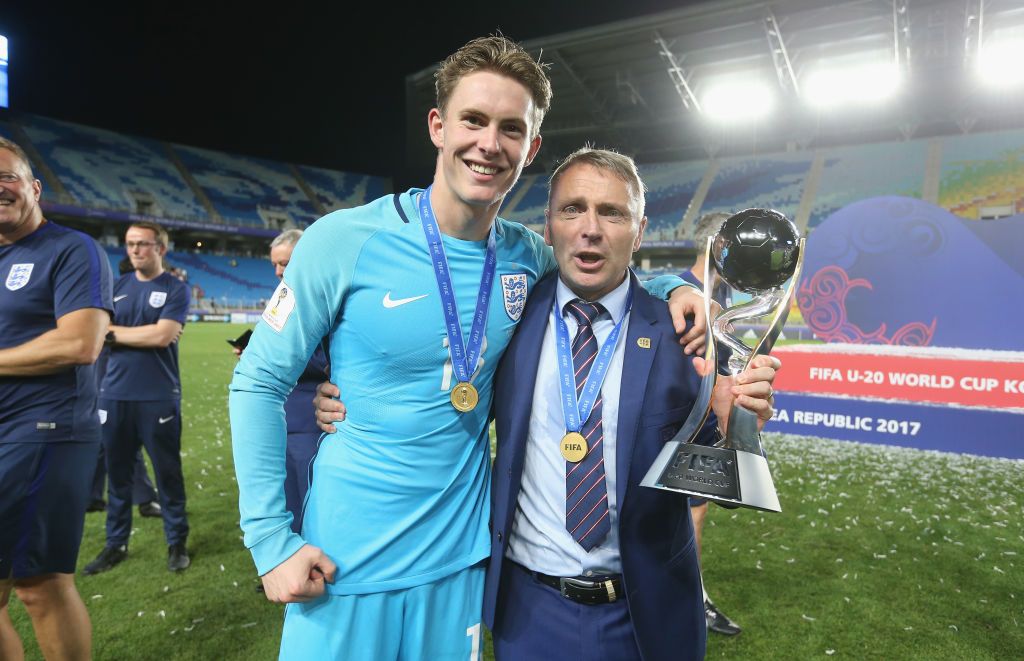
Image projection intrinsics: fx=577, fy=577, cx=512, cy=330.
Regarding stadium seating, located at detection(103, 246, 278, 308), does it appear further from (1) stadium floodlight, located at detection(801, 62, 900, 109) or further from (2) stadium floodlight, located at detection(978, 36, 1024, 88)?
(2) stadium floodlight, located at detection(978, 36, 1024, 88)

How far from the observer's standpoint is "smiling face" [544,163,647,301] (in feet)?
5.31

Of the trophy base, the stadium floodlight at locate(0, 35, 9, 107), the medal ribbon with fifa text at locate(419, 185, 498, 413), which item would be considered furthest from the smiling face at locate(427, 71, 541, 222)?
the stadium floodlight at locate(0, 35, 9, 107)

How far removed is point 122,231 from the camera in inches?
1345

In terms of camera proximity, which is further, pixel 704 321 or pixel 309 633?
pixel 704 321

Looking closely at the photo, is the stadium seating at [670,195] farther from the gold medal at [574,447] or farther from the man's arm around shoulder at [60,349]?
the gold medal at [574,447]

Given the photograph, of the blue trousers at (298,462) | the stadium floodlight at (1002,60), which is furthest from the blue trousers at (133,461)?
the stadium floodlight at (1002,60)

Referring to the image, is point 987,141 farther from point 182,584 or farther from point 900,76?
point 182,584

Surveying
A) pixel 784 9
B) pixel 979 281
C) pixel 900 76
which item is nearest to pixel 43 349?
pixel 979 281

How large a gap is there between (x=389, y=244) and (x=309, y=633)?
104 centimetres

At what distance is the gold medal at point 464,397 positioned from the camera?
159 cm

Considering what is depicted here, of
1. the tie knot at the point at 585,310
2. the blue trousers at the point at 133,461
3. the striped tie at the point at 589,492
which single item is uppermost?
the tie knot at the point at 585,310

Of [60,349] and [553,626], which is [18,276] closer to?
[60,349]

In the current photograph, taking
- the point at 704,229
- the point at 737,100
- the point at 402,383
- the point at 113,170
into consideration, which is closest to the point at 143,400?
the point at 402,383

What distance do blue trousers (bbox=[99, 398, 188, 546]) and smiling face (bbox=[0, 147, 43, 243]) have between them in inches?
84.2
